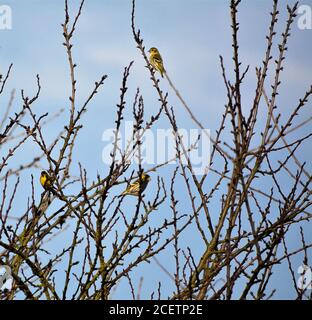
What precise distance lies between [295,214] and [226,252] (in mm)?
463

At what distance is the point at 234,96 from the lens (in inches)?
130

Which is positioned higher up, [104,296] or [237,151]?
[237,151]

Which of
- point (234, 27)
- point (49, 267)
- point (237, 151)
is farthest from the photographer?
point (49, 267)

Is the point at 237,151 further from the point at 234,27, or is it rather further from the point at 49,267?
the point at 49,267

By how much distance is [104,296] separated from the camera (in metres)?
3.20

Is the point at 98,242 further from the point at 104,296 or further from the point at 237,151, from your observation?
the point at 237,151

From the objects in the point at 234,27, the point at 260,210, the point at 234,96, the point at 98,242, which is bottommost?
the point at 98,242
